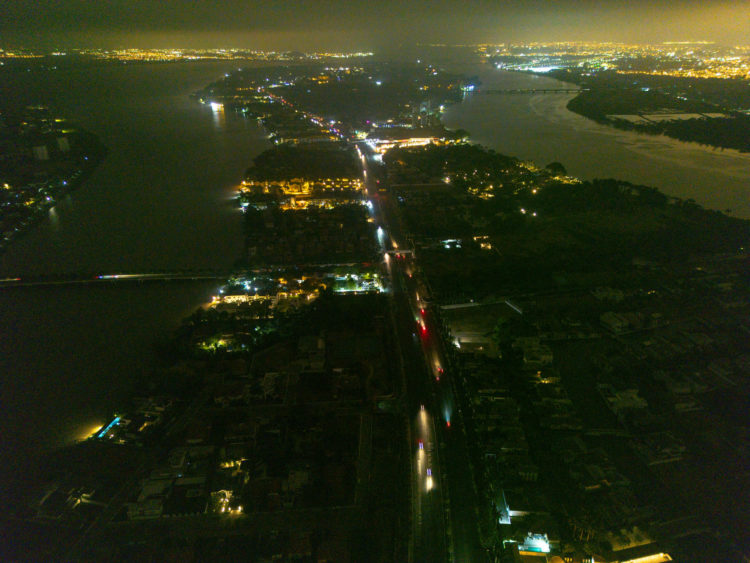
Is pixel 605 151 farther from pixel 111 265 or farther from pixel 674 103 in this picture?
pixel 111 265

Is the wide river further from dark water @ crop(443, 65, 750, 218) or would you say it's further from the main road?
the main road

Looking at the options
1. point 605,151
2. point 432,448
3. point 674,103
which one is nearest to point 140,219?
point 432,448

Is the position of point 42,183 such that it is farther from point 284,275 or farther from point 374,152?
point 374,152

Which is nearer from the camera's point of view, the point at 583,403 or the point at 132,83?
the point at 583,403

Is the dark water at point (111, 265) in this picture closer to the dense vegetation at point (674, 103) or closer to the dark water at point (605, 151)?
the dark water at point (605, 151)

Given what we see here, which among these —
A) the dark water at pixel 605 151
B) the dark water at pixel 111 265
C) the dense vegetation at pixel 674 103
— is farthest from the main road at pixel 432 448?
the dense vegetation at pixel 674 103

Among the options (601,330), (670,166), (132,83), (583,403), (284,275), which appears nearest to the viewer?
(583,403)

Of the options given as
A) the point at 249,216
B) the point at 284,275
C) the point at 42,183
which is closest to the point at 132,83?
the point at 42,183

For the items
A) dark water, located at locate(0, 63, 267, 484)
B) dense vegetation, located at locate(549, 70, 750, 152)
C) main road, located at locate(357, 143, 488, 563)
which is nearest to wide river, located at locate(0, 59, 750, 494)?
dark water, located at locate(0, 63, 267, 484)
